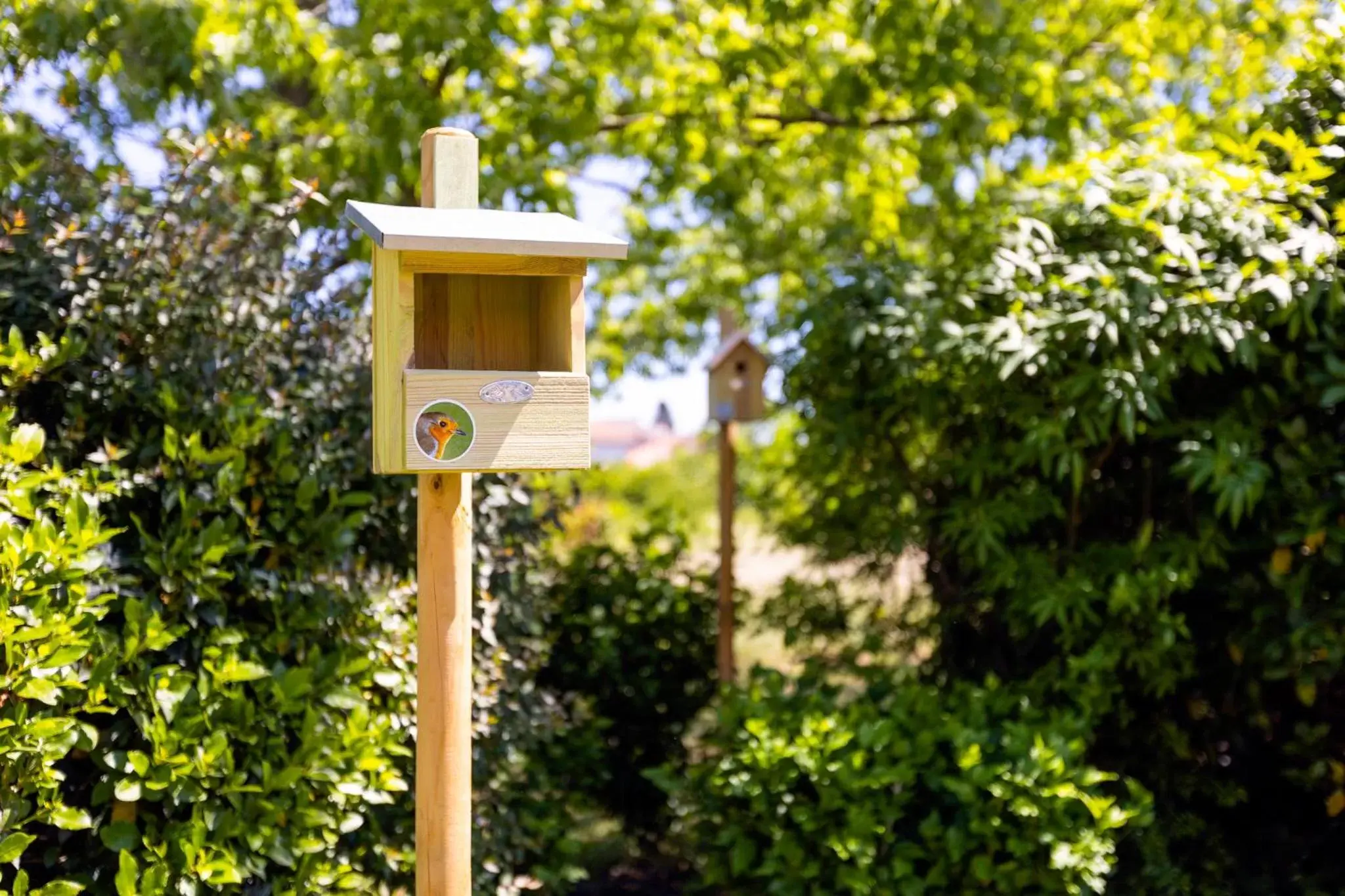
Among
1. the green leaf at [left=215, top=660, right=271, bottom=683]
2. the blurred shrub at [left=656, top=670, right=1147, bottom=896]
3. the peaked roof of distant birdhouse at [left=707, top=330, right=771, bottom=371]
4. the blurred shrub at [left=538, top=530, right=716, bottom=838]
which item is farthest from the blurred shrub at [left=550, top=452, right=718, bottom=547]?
the green leaf at [left=215, top=660, right=271, bottom=683]

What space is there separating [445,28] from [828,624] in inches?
116

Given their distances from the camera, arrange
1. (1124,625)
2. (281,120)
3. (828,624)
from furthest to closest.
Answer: (281,120)
(828,624)
(1124,625)

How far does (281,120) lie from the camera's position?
17.3 ft

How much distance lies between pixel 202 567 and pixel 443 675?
2.62ft

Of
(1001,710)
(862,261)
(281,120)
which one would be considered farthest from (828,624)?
(281,120)

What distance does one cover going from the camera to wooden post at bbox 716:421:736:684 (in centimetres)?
462

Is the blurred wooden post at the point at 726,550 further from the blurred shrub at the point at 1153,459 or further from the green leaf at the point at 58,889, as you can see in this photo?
the green leaf at the point at 58,889

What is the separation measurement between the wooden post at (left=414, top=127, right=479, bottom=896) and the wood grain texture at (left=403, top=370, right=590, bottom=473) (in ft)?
0.53

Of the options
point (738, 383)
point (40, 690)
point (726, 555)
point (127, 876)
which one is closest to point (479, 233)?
point (40, 690)

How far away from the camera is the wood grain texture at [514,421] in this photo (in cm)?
247

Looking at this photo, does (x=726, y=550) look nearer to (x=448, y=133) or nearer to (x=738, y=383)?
(x=738, y=383)

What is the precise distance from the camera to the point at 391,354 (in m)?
2.54

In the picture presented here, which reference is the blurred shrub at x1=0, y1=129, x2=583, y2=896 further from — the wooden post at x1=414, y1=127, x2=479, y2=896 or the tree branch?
the tree branch

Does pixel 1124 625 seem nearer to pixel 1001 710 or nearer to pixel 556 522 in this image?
pixel 1001 710
